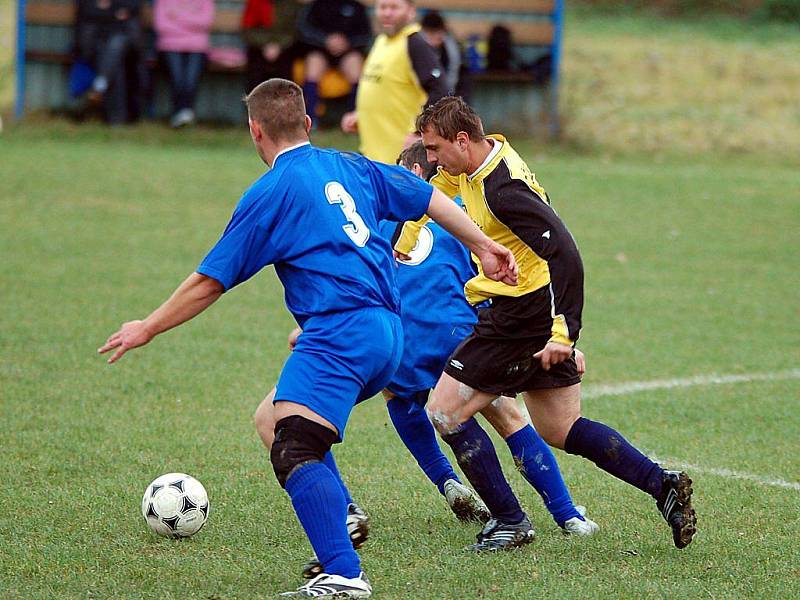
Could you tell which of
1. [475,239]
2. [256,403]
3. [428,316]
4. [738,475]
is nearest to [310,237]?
[475,239]

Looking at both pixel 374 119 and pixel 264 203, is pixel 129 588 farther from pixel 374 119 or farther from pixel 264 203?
pixel 374 119

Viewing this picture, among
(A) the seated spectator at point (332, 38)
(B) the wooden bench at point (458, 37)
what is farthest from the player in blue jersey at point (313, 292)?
(B) the wooden bench at point (458, 37)

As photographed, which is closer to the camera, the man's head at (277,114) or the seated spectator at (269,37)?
the man's head at (277,114)

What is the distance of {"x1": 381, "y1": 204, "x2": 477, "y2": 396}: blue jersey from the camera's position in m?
4.79

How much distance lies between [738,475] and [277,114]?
8.95ft

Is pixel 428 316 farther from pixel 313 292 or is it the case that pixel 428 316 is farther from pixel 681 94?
pixel 681 94

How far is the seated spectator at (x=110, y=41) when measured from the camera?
14938 millimetres

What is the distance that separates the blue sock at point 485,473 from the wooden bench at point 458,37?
12.1 m

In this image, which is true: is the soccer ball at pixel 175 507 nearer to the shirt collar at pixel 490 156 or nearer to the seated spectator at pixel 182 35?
the shirt collar at pixel 490 156

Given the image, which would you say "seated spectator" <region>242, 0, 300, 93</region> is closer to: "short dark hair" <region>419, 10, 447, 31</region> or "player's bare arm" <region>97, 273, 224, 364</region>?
"short dark hair" <region>419, 10, 447, 31</region>

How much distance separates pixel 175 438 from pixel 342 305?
2.17 metres

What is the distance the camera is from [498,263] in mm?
3928

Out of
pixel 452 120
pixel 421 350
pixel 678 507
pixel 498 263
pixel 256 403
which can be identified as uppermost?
pixel 452 120

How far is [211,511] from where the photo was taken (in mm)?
4723
